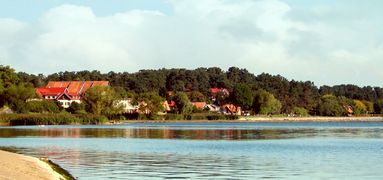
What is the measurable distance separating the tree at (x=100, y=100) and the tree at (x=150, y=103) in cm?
1245

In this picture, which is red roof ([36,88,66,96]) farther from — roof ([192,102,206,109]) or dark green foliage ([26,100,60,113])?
dark green foliage ([26,100,60,113])

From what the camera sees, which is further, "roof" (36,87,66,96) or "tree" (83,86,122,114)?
Result: "roof" (36,87,66,96)

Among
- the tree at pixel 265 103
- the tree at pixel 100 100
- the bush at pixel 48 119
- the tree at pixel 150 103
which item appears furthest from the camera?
the tree at pixel 265 103

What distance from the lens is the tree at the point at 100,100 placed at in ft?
444

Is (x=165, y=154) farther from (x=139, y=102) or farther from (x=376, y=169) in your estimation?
(x=139, y=102)

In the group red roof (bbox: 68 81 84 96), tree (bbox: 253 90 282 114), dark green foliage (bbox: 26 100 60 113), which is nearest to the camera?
dark green foliage (bbox: 26 100 60 113)

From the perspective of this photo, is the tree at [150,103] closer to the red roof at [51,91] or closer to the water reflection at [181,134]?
the red roof at [51,91]

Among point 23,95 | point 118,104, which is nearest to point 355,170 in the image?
point 23,95

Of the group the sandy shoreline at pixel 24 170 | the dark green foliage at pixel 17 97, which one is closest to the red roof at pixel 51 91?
the dark green foliage at pixel 17 97

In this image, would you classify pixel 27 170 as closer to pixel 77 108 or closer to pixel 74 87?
pixel 77 108

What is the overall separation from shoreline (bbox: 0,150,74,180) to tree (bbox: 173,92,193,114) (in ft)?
434

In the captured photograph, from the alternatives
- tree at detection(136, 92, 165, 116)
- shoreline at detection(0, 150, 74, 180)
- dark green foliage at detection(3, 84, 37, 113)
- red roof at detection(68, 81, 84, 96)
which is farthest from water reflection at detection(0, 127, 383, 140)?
red roof at detection(68, 81, 84, 96)

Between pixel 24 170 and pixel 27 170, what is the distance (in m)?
0.23

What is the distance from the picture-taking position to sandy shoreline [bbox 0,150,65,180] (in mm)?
25578
